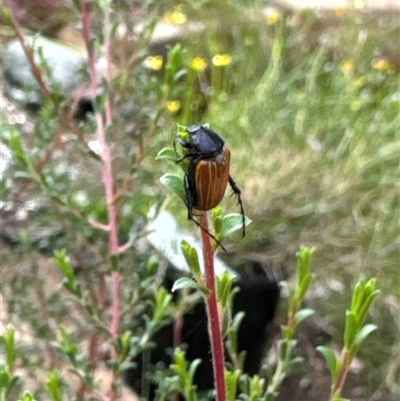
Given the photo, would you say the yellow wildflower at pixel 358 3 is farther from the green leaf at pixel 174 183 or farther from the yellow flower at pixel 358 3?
the green leaf at pixel 174 183

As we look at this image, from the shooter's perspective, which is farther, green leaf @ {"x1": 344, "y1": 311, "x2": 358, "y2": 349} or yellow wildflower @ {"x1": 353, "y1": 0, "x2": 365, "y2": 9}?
yellow wildflower @ {"x1": 353, "y1": 0, "x2": 365, "y2": 9}

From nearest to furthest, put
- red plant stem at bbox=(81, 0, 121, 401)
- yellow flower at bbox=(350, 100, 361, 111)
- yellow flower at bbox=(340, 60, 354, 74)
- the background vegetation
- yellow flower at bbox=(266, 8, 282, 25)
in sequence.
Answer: red plant stem at bbox=(81, 0, 121, 401) → the background vegetation → yellow flower at bbox=(350, 100, 361, 111) → yellow flower at bbox=(340, 60, 354, 74) → yellow flower at bbox=(266, 8, 282, 25)

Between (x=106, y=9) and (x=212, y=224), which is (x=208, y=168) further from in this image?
(x=106, y=9)

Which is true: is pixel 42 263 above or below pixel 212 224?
above

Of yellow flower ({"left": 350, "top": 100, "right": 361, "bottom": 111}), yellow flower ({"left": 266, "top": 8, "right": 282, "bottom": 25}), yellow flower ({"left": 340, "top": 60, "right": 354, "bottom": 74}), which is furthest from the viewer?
yellow flower ({"left": 266, "top": 8, "right": 282, "bottom": 25})

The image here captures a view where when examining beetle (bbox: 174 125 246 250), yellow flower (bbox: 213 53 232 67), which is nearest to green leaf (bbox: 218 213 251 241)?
beetle (bbox: 174 125 246 250)

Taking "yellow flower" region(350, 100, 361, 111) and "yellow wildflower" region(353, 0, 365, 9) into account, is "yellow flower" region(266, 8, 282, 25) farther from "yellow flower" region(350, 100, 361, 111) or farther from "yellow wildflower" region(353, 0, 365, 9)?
"yellow flower" region(350, 100, 361, 111)

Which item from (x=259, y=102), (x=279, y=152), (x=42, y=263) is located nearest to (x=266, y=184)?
(x=279, y=152)

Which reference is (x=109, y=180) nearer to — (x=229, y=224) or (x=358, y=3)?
(x=229, y=224)

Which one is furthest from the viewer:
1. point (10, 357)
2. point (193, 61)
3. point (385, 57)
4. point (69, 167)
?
point (385, 57)
